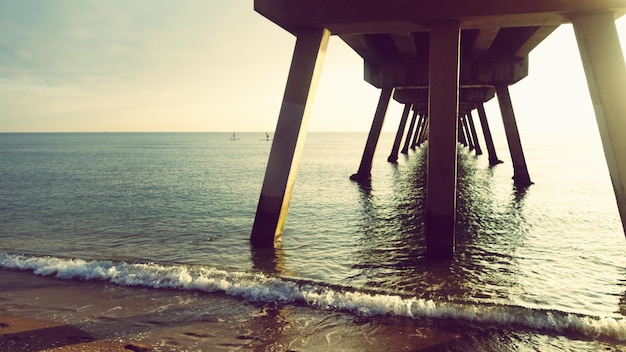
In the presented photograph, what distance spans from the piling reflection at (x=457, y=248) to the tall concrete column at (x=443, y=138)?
580 mm

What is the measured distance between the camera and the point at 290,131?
9312 millimetres

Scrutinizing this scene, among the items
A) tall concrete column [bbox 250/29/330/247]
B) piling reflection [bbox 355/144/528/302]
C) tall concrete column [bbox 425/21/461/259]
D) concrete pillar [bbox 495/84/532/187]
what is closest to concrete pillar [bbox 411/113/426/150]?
concrete pillar [bbox 495/84/532/187]

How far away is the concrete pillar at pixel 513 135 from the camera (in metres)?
21.1

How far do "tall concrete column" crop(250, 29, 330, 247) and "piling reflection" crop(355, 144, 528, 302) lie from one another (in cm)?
211

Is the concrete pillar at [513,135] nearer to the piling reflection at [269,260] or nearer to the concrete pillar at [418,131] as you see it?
Result: the piling reflection at [269,260]

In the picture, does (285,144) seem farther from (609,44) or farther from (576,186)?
(576,186)

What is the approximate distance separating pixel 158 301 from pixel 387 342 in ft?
11.1

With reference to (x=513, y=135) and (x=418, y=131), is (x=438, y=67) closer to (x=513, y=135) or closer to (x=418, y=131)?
(x=513, y=135)

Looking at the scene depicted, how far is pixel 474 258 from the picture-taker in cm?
862

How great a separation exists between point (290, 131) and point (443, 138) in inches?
126

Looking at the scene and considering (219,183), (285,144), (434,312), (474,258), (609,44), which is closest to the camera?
(434,312)

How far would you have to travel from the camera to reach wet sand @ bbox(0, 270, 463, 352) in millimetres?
4828

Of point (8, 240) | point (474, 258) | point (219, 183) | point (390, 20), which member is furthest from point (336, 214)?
point (219, 183)

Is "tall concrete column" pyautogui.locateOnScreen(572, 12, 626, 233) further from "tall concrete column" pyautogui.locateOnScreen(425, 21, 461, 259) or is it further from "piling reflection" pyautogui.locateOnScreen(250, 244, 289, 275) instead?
"piling reflection" pyautogui.locateOnScreen(250, 244, 289, 275)
